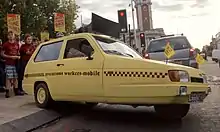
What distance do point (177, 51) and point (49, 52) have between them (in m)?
5.57

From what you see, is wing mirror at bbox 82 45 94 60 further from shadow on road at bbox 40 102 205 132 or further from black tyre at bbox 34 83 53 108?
black tyre at bbox 34 83 53 108

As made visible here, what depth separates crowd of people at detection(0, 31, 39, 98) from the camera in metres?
10.2

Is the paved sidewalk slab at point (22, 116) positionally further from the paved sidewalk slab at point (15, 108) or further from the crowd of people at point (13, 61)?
the crowd of people at point (13, 61)

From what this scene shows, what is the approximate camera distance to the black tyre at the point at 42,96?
8180 millimetres

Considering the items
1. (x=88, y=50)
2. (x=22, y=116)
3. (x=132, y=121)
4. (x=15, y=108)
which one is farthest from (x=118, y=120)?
(x=15, y=108)

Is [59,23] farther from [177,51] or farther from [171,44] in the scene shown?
[177,51]

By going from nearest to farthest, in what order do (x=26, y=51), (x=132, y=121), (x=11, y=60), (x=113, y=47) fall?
(x=132, y=121), (x=113, y=47), (x=11, y=60), (x=26, y=51)

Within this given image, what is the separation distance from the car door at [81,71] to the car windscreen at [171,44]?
5907mm

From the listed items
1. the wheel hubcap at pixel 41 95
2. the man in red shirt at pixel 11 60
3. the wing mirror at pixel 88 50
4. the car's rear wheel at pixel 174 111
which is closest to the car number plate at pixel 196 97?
the car's rear wheel at pixel 174 111

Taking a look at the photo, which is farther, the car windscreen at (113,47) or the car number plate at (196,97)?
the car windscreen at (113,47)

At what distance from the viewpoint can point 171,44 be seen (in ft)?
42.8

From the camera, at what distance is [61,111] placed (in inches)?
328

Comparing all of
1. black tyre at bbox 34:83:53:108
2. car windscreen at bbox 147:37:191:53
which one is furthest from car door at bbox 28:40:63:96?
car windscreen at bbox 147:37:191:53

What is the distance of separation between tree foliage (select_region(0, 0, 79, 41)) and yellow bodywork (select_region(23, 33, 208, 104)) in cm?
1570
